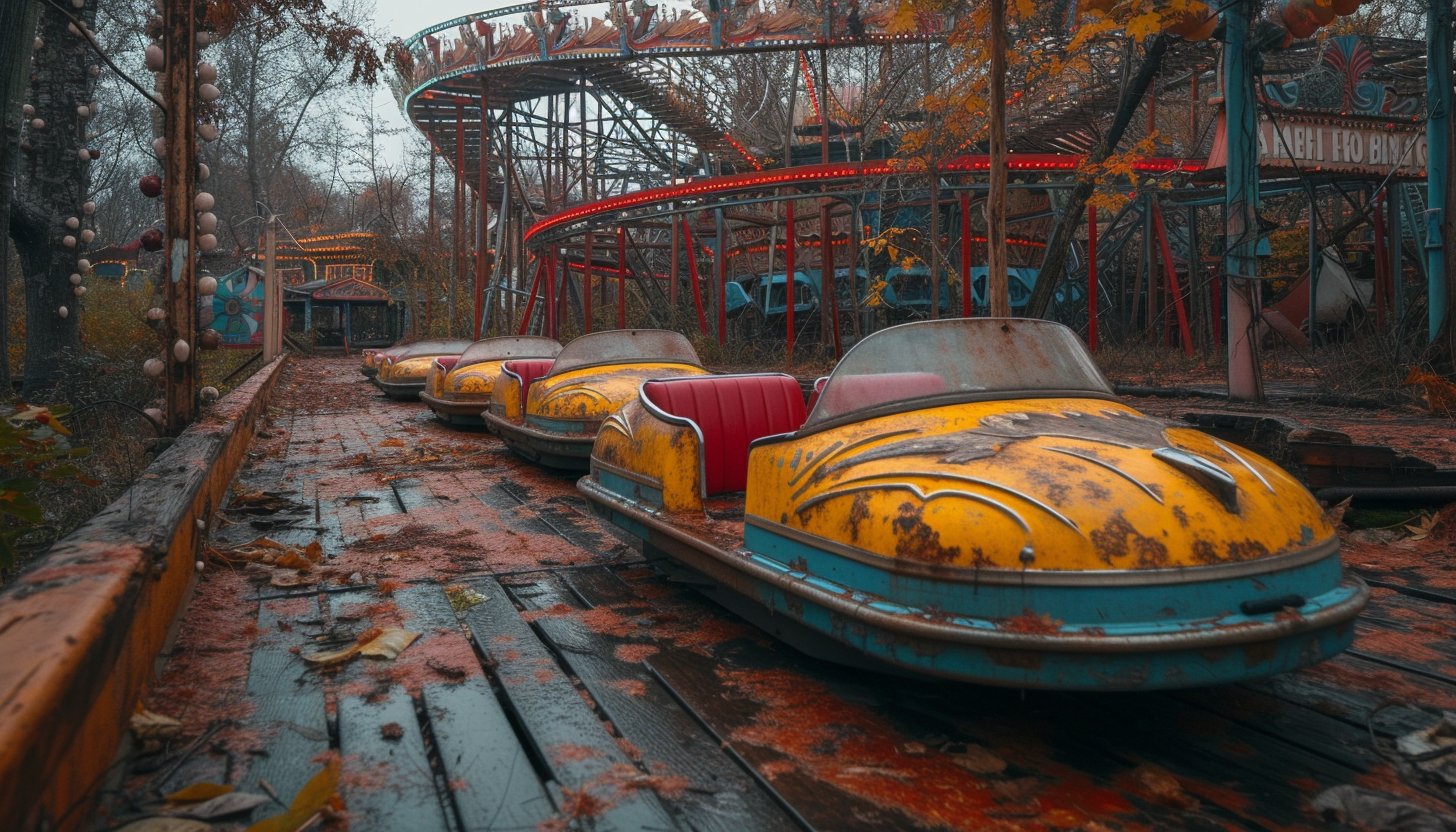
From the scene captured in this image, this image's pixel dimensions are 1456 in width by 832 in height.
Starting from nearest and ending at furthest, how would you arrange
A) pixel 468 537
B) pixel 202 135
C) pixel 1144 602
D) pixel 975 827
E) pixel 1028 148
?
pixel 975 827 < pixel 1144 602 < pixel 468 537 < pixel 202 135 < pixel 1028 148

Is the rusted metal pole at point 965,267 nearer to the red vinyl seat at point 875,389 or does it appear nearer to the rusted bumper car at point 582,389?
the rusted bumper car at point 582,389

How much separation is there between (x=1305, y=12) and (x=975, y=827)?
7900 millimetres

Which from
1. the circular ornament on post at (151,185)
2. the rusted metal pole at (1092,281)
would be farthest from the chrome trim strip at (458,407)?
the rusted metal pole at (1092,281)

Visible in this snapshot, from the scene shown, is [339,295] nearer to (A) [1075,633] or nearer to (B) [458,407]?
Answer: (B) [458,407]

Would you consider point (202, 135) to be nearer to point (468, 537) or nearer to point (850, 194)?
point (468, 537)

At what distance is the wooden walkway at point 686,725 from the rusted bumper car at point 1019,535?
0.24m

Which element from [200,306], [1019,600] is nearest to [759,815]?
[1019,600]

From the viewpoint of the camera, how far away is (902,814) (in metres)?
2.04

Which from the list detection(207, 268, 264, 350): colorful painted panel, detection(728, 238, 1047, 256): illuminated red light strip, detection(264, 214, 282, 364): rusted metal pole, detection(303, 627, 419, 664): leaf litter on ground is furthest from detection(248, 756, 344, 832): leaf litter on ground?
detection(207, 268, 264, 350): colorful painted panel

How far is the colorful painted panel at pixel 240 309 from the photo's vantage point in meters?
25.1

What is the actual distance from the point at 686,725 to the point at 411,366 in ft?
40.4

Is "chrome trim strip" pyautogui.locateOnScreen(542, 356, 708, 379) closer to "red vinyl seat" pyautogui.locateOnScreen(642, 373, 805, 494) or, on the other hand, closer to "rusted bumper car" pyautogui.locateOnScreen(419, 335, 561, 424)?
"rusted bumper car" pyautogui.locateOnScreen(419, 335, 561, 424)

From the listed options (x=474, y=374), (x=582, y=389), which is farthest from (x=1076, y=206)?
(x=474, y=374)

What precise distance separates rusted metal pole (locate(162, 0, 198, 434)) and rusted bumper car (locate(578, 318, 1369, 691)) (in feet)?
12.3
